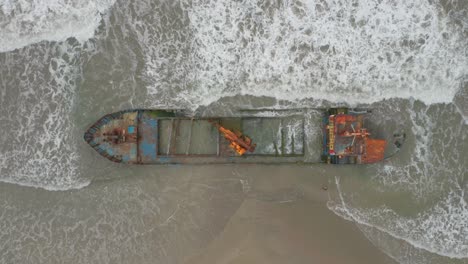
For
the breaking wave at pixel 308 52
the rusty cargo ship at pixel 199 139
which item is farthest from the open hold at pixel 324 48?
the rusty cargo ship at pixel 199 139

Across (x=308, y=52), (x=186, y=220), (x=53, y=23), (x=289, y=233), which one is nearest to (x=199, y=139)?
(x=186, y=220)

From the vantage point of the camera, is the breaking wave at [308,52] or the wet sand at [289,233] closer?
the wet sand at [289,233]

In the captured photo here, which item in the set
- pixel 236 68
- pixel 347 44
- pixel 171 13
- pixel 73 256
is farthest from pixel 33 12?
pixel 347 44

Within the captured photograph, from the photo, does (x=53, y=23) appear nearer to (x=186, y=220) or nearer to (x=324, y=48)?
(x=186, y=220)

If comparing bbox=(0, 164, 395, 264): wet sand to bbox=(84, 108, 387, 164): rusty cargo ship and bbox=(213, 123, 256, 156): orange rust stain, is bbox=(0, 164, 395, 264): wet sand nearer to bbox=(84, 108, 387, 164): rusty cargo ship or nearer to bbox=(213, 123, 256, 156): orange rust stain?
bbox=(84, 108, 387, 164): rusty cargo ship

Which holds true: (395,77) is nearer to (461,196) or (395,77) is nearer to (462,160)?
(462,160)

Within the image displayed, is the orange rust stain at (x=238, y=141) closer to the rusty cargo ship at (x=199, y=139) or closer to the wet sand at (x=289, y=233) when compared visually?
the rusty cargo ship at (x=199, y=139)
